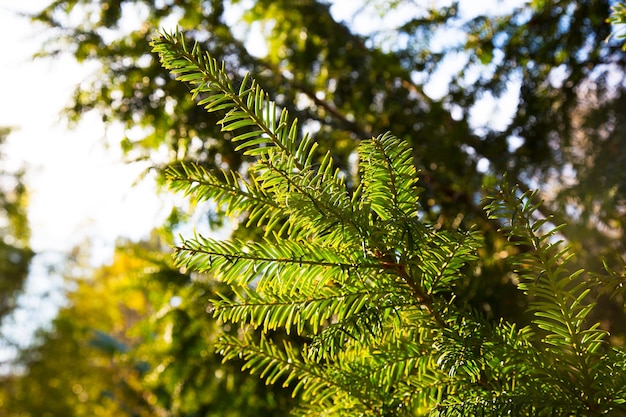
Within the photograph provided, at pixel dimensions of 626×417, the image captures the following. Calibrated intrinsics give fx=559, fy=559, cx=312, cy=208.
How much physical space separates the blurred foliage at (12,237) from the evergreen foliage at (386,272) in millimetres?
9446

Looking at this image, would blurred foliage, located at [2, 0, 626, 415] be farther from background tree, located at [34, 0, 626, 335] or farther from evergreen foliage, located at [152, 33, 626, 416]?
evergreen foliage, located at [152, 33, 626, 416]

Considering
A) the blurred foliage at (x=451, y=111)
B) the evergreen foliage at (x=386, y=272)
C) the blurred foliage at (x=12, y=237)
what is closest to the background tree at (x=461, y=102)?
the blurred foliage at (x=451, y=111)

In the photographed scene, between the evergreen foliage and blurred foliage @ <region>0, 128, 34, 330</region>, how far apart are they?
9.45 m

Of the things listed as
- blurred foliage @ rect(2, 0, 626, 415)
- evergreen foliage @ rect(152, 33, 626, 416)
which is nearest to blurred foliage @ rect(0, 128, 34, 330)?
blurred foliage @ rect(2, 0, 626, 415)

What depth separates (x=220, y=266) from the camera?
29.5 inches

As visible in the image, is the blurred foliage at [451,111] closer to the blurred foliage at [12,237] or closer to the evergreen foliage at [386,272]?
the evergreen foliage at [386,272]

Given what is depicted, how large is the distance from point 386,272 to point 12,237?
39.7ft

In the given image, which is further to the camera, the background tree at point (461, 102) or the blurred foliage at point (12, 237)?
the blurred foliage at point (12, 237)

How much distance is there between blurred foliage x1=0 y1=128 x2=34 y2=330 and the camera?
9391 millimetres

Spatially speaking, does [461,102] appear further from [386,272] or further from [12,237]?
[12,237]

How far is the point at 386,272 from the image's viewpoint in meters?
0.75

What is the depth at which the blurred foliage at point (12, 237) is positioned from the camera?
9.39 meters

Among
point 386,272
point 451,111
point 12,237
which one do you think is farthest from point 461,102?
point 12,237

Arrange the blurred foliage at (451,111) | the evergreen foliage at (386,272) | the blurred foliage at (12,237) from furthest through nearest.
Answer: the blurred foliage at (12,237), the blurred foliage at (451,111), the evergreen foliage at (386,272)
